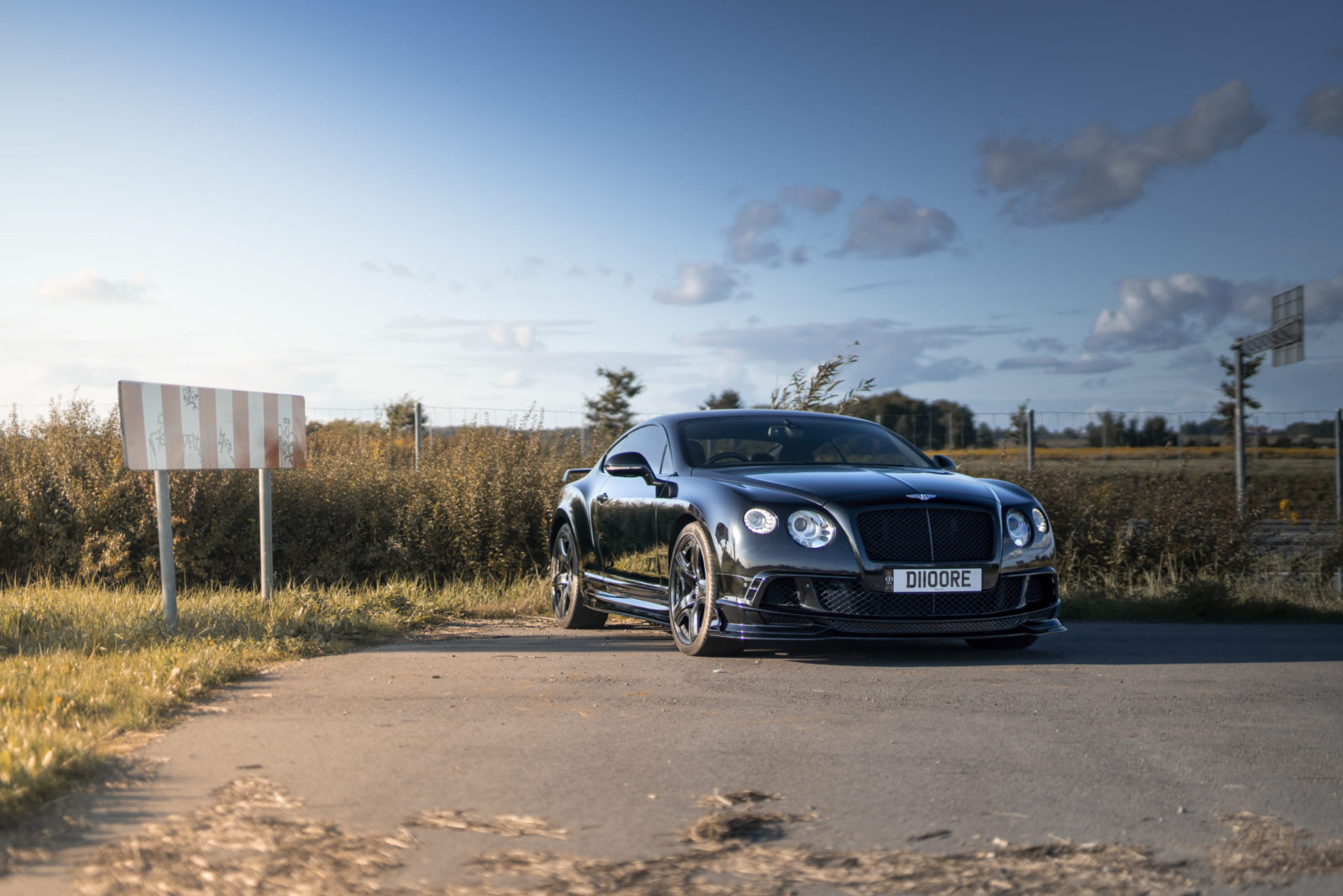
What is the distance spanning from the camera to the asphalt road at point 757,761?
3.30 m

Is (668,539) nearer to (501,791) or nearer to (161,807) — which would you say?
(501,791)

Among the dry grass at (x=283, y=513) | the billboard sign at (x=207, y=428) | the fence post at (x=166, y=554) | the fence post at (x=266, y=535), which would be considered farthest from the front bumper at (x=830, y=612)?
the dry grass at (x=283, y=513)

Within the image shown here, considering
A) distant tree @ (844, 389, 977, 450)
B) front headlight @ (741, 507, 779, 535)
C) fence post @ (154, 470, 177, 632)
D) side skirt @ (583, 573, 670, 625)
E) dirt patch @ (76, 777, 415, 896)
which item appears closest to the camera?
dirt patch @ (76, 777, 415, 896)

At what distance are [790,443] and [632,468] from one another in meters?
1.09

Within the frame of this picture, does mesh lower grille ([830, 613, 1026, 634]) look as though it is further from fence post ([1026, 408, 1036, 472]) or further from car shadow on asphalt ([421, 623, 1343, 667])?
fence post ([1026, 408, 1036, 472])

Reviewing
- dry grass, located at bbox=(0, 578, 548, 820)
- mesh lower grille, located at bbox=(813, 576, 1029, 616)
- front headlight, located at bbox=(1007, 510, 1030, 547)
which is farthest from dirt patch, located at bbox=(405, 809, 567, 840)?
front headlight, located at bbox=(1007, 510, 1030, 547)

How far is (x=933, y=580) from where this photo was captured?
665 centimetres

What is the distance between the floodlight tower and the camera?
46.9ft

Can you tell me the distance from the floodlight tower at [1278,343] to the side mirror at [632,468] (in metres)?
8.35

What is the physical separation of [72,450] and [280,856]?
32.3 feet

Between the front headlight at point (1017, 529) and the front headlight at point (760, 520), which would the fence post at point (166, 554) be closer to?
the front headlight at point (760, 520)

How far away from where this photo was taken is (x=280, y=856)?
3.18 m

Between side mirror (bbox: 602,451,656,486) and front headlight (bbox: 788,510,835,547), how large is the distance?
1.53 meters

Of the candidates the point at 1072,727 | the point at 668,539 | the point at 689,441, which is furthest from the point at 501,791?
the point at 689,441
